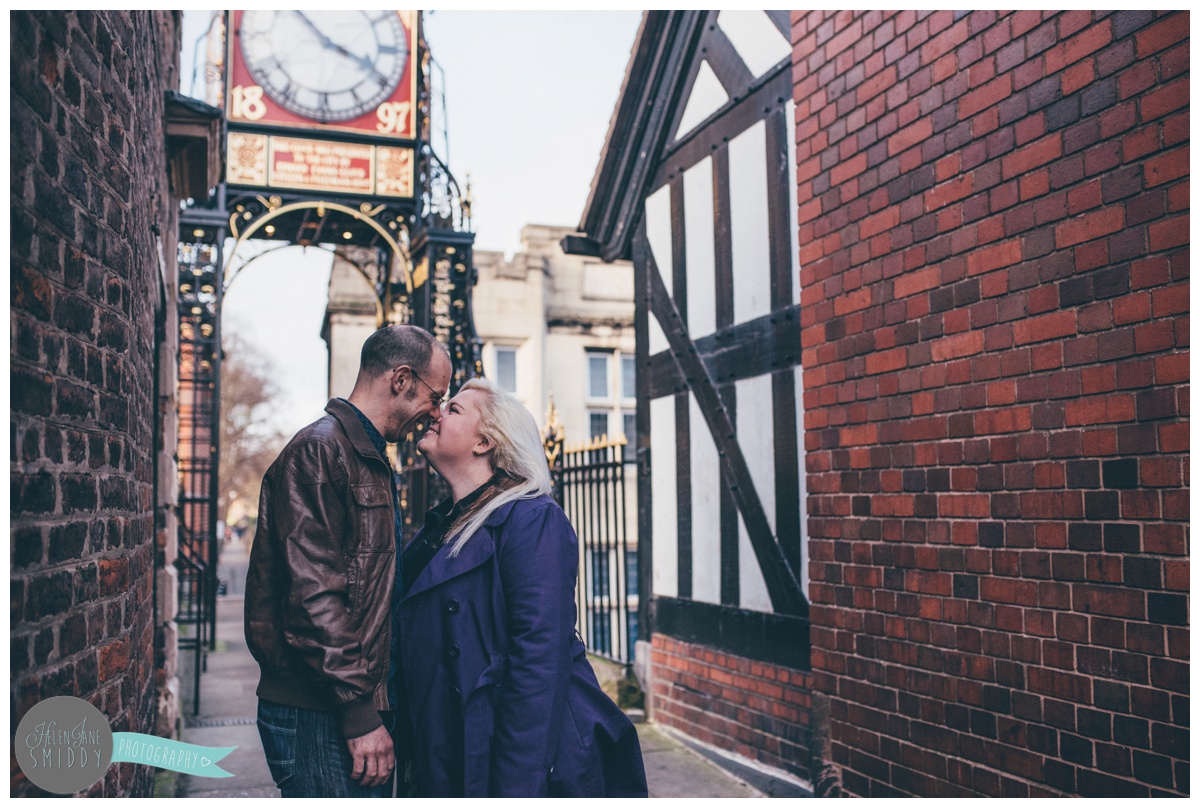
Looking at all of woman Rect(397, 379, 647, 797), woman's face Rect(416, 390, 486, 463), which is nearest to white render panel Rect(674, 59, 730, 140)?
woman's face Rect(416, 390, 486, 463)

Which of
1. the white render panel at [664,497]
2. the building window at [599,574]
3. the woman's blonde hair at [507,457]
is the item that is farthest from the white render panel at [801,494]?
the woman's blonde hair at [507,457]

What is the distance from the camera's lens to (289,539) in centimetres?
245

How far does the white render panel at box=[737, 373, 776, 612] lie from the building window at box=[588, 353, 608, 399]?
41.8ft

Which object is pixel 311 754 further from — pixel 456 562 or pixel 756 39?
pixel 756 39

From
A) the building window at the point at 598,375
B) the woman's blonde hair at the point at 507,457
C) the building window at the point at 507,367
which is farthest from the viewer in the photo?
the building window at the point at 598,375

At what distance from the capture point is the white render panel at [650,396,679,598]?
7.33 m

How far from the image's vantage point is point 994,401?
3713 mm

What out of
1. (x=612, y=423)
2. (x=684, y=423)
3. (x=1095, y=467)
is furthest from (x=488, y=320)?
(x=1095, y=467)

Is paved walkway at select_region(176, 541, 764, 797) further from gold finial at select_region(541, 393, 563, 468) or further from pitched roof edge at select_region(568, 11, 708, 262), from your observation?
pitched roof edge at select_region(568, 11, 708, 262)

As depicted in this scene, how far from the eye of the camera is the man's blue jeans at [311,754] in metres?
2.49

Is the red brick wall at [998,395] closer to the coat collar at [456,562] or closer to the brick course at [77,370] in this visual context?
the coat collar at [456,562]

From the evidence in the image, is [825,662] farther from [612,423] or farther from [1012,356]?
[612,423]

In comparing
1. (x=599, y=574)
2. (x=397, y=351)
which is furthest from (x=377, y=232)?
(x=397, y=351)

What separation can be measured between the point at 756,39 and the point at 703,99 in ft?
2.48
